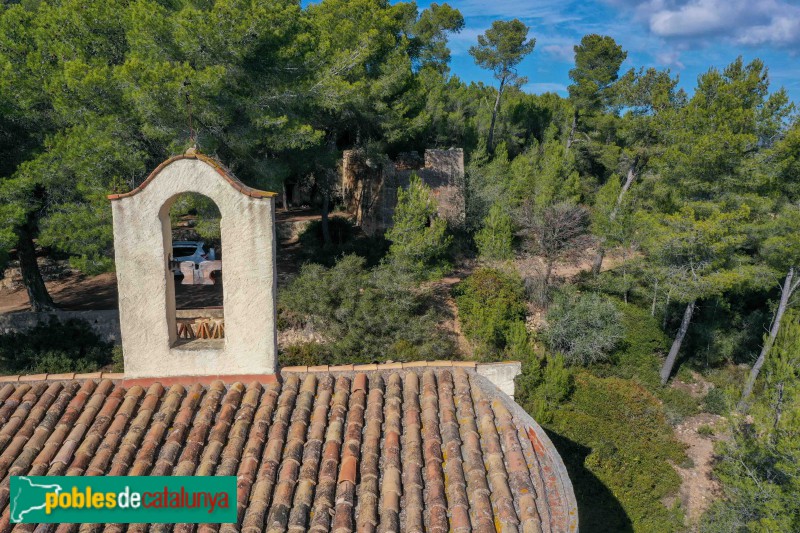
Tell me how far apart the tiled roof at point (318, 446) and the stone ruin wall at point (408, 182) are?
57.0 feet

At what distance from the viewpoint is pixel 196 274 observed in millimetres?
5578

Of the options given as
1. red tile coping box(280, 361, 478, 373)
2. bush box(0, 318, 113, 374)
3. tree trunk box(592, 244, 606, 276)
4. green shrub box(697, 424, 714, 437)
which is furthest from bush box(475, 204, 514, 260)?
red tile coping box(280, 361, 478, 373)

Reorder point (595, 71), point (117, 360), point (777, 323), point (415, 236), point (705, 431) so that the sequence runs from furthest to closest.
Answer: point (595, 71) < point (415, 236) < point (777, 323) < point (705, 431) < point (117, 360)

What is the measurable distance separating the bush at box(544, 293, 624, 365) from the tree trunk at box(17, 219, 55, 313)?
14.9 metres

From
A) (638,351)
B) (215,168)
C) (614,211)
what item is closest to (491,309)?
(638,351)

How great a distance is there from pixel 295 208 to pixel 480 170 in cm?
1063

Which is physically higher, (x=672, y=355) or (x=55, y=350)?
(x=55, y=350)

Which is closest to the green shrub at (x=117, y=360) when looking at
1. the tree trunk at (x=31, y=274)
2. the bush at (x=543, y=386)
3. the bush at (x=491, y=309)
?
the tree trunk at (x=31, y=274)

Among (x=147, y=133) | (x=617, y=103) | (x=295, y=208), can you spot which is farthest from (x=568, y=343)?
(x=295, y=208)

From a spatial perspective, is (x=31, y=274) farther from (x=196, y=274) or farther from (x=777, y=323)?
(x=777, y=323)

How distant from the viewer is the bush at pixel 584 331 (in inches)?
630

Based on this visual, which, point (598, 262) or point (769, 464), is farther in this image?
point (598, 262)

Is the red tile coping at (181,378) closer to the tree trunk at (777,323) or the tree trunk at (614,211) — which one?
the tree trunk at (777,323)

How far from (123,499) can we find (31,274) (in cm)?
1330
